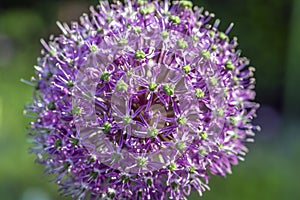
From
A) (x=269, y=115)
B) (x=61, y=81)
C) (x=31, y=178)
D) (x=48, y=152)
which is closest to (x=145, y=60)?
(x=61, y=81)

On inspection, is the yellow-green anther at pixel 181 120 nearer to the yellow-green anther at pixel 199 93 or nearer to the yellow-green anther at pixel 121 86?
the yellow-green anther at pixel 199 93

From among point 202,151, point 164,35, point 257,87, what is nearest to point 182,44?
point 164,35

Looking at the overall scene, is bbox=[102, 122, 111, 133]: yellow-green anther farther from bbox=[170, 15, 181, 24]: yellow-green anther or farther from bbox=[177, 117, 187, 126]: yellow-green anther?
bbox=[170, 15, 181, 24]: yellow-green anther

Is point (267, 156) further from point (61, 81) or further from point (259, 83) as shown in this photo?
point (61, 81)

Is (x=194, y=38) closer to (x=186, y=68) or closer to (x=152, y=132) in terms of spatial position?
(x=186, y=68)

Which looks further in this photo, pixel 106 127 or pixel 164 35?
pixel 164 35

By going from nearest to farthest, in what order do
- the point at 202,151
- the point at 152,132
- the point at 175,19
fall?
the point at 152,132 < the point at 202,151 < the point at 175,19

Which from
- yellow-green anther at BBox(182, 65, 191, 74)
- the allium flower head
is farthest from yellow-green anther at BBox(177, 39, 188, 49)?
yellow-green anther at BBox(182, 65, 191, 74)
